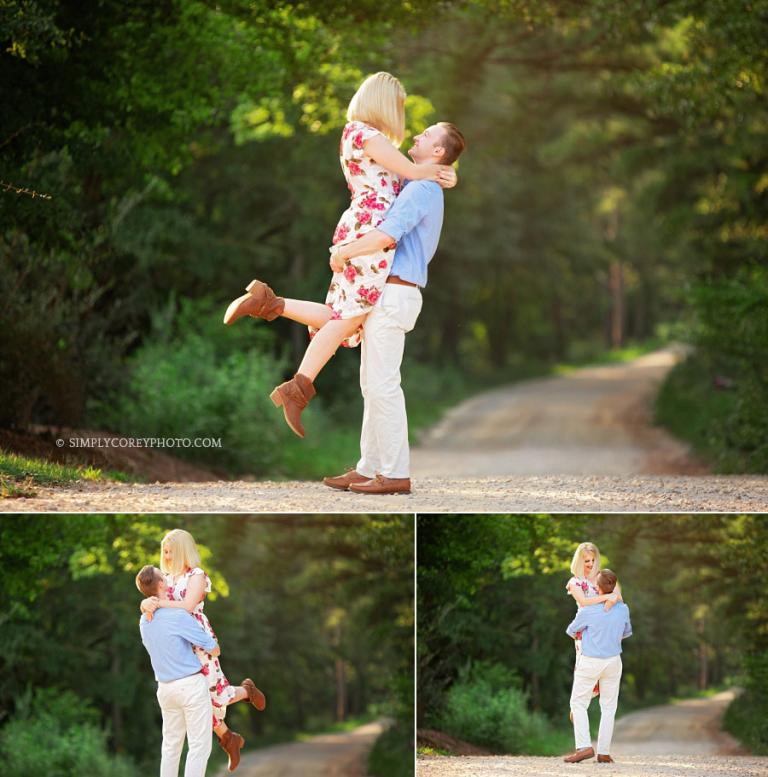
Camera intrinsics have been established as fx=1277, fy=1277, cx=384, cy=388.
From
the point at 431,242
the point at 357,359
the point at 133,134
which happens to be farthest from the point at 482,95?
the point at 431,242

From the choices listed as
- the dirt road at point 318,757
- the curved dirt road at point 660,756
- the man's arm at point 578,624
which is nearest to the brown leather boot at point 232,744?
the curved dirt road at point 660,756

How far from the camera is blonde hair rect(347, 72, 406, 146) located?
7.73m

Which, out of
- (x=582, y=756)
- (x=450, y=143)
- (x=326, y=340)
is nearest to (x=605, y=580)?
(x=582, y=756)

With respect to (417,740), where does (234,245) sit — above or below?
above

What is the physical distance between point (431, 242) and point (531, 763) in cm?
310

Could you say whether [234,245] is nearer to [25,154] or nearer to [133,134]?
[133,134]

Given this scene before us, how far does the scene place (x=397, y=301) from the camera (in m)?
7.71

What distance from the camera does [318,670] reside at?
36.6 ft

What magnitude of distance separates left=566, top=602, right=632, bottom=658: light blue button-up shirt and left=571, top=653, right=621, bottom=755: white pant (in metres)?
0.05

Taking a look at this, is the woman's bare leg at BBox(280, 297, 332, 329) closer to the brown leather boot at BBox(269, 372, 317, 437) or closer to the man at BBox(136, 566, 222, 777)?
the brown leather boot at BBox(269, 372, 317, 437)

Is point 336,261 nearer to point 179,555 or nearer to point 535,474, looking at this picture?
point 179,555

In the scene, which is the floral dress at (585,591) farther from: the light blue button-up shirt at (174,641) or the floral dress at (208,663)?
the light blue button-up shirt at (174,641)

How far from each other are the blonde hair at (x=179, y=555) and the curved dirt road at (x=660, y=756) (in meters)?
1.79

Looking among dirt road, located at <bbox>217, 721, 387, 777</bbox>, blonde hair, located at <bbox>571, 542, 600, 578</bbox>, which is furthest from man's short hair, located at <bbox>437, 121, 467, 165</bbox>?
dirt road, located at <bbox>217, 721, 387, 777</bbox>
